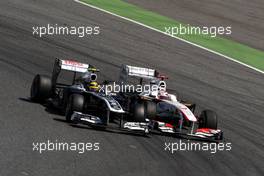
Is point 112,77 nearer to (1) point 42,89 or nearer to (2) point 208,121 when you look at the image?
(1) point 42,89

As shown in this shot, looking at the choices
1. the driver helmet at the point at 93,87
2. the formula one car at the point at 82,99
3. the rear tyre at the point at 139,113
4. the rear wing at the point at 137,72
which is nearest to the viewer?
Result: the formula one car at the point at 82,99

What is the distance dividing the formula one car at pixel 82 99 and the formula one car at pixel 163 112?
1.39 ft

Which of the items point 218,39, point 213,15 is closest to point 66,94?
point 218,39

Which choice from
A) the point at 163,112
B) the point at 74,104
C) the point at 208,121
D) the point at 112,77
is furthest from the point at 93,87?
the point at 112,77

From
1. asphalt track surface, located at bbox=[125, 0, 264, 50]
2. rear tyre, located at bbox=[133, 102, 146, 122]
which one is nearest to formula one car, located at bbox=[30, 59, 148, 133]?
rear tyre, located at bbox=[133, 102, 146, 122]

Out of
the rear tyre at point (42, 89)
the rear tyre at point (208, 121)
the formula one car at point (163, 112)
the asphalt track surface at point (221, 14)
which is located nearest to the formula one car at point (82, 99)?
the rear tyre at point (42, 89)

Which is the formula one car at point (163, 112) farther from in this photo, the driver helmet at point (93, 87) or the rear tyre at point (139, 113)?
the driver helmet at point (93, 87)

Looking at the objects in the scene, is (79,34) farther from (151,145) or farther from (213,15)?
(151,145)

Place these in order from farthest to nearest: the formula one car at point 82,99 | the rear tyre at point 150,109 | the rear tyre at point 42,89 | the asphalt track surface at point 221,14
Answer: the asphalt track surface at point 221,14
the rear tyre at point 42,89
the rear tyre at point 150,109
the formula one car at point 82,99

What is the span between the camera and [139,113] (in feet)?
56.8

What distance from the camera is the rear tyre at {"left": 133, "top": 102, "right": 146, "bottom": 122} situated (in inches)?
680

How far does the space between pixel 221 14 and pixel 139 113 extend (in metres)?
18.3

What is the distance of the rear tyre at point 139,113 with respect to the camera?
17.3 m

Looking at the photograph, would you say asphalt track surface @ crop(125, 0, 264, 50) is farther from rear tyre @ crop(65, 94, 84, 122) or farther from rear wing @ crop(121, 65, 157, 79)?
rear tyre @ crop(65, 94, 84, 122)
